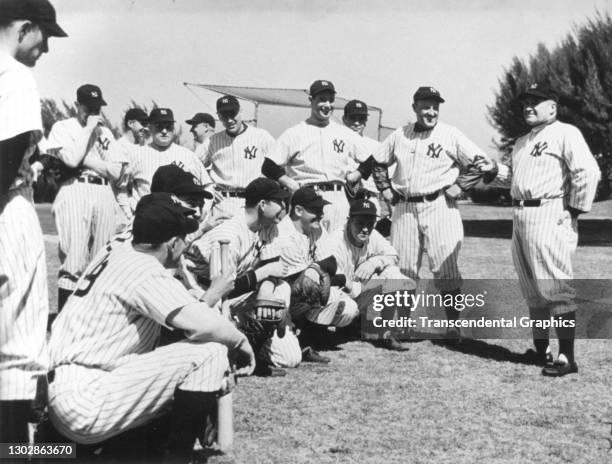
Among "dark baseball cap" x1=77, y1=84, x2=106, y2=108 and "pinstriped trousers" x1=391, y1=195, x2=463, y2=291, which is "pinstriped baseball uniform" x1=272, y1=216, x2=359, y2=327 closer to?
"pinstriped trousers" x1=391, y1=195, x2=463, y2=291

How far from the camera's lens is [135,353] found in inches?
115

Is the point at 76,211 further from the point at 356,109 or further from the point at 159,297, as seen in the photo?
the point at 356,109

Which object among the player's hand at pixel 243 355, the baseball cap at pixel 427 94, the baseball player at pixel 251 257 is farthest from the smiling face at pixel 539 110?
the player's hand at pixel 243 355

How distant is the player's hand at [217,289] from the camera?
11.7ft

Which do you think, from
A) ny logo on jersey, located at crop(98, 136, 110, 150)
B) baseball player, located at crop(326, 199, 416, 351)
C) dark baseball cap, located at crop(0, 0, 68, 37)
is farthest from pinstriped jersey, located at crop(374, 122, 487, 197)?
dark baseball cap, located at crop(0, 0, 68, 37)

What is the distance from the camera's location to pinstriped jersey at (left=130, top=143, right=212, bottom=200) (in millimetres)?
6246

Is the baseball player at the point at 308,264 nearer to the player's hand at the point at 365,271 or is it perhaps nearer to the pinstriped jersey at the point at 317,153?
the player's hand at the point at 365,271

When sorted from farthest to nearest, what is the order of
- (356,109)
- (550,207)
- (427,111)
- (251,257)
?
(356,109)
(427,111)
(550,207)
(251,257)

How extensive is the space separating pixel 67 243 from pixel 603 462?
407 cm

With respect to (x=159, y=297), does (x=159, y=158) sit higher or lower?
higher

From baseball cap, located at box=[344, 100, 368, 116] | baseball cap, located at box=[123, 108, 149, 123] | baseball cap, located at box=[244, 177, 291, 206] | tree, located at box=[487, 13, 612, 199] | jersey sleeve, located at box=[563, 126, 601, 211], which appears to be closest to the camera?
baseball cap, located at box=[244, 177, 291, 206]

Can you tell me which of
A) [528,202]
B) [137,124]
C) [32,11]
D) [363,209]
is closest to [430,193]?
[363,209]

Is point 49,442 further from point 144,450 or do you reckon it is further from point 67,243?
point 67,243

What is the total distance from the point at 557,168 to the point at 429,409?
1.98 m
